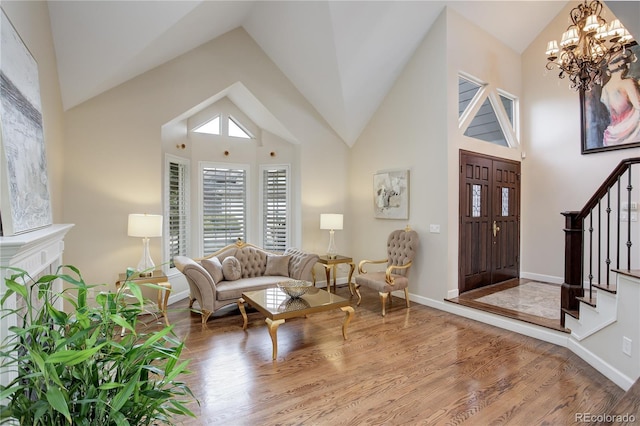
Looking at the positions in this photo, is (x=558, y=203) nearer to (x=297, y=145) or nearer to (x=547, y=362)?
(x=547, y=362)

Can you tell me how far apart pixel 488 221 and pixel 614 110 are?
250 cm

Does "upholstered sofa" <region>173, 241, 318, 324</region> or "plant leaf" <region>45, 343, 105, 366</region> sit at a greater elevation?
"plant leaf" <region>45, 343, 105, 366</region>

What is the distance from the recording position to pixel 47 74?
10.6 feet

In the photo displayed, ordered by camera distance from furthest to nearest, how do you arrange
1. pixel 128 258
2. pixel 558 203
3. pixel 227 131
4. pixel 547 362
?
1. pixel 227 131
2. pixel 558 203
3. pixel 128 258
4. pixel 547 362

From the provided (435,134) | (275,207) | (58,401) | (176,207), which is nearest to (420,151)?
(435,134)

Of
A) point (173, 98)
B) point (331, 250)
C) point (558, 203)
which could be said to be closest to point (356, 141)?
point (331, 250)

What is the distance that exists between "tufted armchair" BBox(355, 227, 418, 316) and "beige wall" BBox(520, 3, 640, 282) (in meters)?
2.69

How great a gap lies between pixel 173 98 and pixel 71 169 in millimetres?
1688

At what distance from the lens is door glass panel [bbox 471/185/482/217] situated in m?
5.16

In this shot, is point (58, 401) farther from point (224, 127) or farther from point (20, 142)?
point (224, 127)

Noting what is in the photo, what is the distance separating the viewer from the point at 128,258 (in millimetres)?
4434

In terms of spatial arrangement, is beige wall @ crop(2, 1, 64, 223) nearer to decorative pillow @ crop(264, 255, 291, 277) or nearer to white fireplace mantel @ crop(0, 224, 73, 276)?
white fireplace mantel @ crop(0, 224, 73, 276)

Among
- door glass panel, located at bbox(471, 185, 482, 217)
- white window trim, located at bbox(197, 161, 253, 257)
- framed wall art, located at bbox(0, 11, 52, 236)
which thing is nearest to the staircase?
door glass panel, located at bbox(471, 185, 482, 217)

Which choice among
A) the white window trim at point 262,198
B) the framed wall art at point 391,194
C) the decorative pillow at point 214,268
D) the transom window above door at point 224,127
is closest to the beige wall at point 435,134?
the framed wall art at point 391,194
